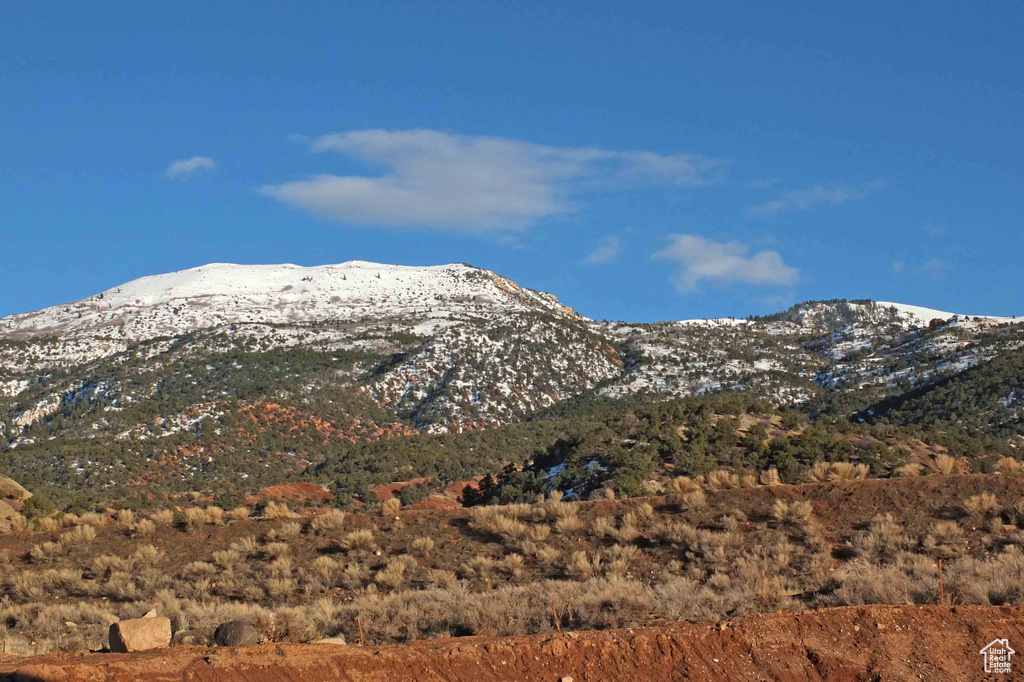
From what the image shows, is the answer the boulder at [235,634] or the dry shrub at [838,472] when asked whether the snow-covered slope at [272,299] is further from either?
the boulder at [235,634]

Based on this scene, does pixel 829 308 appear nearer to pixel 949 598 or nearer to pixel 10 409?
pixel 10 409

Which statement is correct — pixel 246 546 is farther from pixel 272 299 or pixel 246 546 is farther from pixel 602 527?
pixel 272 299

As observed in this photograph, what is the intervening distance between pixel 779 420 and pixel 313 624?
89.4 ft

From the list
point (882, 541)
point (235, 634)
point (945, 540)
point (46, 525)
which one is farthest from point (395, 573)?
point (945, 540)

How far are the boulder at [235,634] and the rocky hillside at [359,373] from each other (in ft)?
116

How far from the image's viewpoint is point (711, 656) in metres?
11.3

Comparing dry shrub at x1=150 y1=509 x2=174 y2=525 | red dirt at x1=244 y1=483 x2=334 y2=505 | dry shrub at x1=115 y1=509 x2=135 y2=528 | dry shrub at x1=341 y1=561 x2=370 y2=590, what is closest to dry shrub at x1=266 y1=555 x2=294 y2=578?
dry shrub at x1=341 y1=561 x2=370 y2=590

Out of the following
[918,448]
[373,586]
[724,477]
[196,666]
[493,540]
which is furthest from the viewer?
[918,448]

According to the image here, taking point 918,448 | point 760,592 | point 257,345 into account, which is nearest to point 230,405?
point 257,345

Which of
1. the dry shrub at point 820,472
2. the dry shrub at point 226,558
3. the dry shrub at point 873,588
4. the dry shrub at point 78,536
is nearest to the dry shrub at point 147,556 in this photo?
the dry shrub at point 226,558

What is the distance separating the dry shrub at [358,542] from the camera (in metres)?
19.9

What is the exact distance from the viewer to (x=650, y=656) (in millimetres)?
11266

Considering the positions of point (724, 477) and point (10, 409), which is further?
point (10, 409)

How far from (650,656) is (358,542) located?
33.2ft
